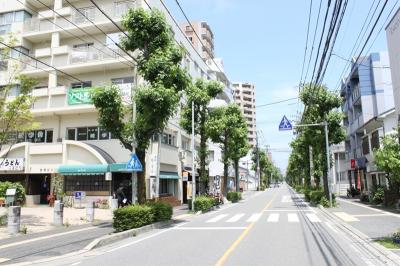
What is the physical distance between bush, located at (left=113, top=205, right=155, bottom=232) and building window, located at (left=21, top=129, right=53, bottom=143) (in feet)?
68.7

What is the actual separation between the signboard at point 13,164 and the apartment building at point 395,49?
28.8 meters

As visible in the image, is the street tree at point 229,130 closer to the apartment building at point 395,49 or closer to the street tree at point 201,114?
the street tree at point 201,114

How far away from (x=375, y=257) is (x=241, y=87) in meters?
132

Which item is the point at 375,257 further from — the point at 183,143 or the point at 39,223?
the point at 183,143

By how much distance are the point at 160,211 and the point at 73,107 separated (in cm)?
1669

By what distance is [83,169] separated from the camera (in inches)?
1204

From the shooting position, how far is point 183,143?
41562 millimetres

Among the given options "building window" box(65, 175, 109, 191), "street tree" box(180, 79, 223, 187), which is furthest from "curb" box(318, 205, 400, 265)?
"building window" box(65, 175, 109, 191)

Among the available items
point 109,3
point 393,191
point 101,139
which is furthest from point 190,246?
point 109,3

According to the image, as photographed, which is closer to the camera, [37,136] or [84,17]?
[84,17]

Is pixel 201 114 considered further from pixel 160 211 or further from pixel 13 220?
pixel 13 220

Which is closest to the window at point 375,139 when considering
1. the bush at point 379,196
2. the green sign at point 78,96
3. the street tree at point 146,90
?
the bush at point 379,196

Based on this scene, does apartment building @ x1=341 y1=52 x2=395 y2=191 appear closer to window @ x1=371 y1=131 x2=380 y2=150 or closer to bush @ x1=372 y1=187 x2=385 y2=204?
window @ x1=371 y1=131 x2=380 y2=150

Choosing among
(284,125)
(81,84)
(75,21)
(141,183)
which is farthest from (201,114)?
(141,183)
